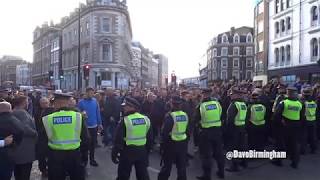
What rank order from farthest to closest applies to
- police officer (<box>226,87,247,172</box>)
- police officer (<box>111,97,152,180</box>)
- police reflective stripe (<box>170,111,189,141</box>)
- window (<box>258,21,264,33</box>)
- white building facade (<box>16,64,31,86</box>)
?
white building facade (<box>16,64,31,86</box>) → window (<box>258,21,264,33</box>) → police officer (<box>226,87,247,172</box>) → police reflective stripe (<box>170,111,189,141</box>) → police officer (<box>111,97,152,180</box>)

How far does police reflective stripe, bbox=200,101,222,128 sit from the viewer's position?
869cm

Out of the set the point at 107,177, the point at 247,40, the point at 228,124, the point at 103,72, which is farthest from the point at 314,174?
the point at 247,40

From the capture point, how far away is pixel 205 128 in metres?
8.69

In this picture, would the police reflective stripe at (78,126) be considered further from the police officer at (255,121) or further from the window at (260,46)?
the window at (260,46)

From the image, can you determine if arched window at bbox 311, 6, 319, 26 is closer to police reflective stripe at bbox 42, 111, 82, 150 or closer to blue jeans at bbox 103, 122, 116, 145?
blue jeans at bbox 103, 122, 116, 145

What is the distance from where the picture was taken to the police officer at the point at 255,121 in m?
10.6

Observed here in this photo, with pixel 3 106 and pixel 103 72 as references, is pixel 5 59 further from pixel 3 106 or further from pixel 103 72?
pixel 3 106

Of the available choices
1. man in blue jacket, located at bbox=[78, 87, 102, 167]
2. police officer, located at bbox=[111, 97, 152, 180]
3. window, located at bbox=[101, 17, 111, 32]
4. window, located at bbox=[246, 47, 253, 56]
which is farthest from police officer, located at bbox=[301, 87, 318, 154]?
window, located at bbox=[246, 47, 253, 56]

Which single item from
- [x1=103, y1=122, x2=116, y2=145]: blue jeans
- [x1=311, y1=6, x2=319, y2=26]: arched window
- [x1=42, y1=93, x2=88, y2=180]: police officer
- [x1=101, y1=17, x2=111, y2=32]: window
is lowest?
[x1=103, y1=122, x2=116, y2=145]: blue jeans

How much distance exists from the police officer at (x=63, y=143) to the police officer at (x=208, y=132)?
3.38 meters

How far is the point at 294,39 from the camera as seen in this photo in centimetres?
4109

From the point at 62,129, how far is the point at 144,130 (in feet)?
4.62

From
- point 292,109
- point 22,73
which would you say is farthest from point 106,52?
point 22,73

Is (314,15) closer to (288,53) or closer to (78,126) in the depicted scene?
(288,53)
